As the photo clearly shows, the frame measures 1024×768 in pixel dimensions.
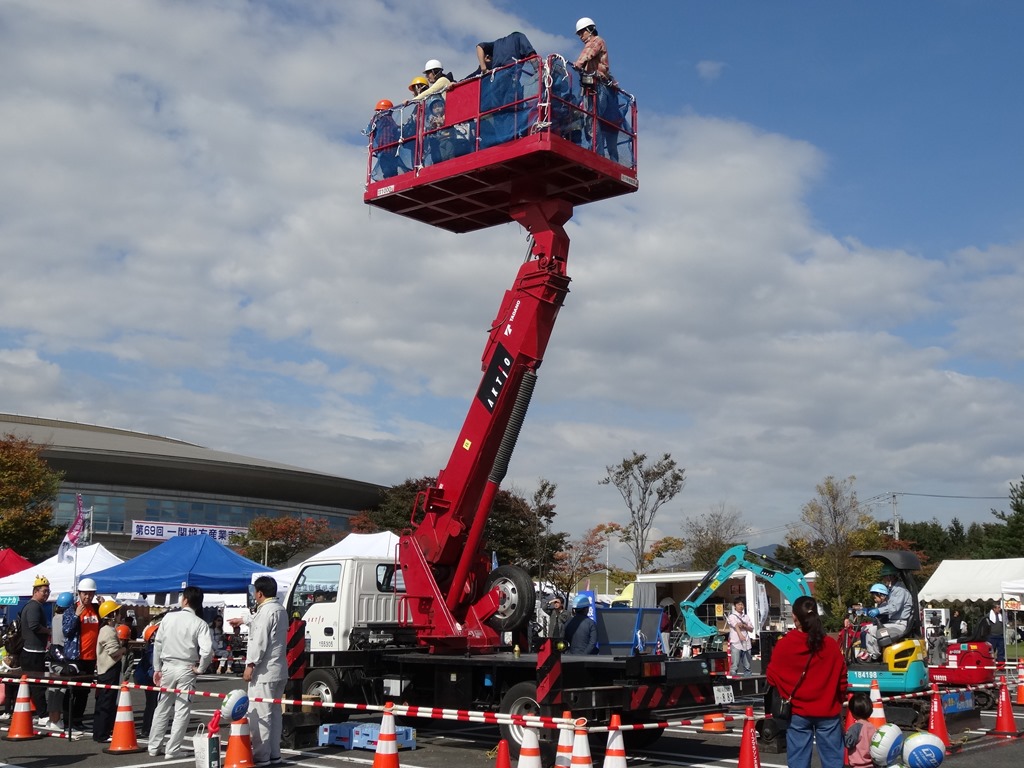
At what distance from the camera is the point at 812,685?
7.21 m

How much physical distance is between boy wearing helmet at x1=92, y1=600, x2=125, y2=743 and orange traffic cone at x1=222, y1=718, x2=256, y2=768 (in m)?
3.63

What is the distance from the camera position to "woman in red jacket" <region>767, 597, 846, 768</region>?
7215 mm

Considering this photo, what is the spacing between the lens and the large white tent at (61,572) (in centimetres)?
2602

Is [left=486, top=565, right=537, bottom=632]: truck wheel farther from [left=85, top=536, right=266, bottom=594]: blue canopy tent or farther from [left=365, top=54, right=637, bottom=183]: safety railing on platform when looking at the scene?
[left=85, top=536, right=266, bottom=594]: blue canopy tent

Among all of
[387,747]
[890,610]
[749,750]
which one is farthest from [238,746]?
[890,610]

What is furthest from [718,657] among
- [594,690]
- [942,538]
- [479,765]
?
[942,538]

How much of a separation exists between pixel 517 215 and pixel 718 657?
6366 millimetres

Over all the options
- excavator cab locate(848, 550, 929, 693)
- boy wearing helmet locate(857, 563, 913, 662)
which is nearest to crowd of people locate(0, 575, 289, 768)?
excavator cab locate(848, 550, 929, 693)

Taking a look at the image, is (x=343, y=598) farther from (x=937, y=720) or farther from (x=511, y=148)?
(x=937, y=720)

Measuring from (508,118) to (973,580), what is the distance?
976 inches

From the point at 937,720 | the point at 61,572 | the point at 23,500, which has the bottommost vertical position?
the point at 937,720

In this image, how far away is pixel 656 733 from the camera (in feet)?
38.8

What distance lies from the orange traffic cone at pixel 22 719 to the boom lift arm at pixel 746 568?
12.2m

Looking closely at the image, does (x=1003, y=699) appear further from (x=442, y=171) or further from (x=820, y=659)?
(x=442, y=171)
